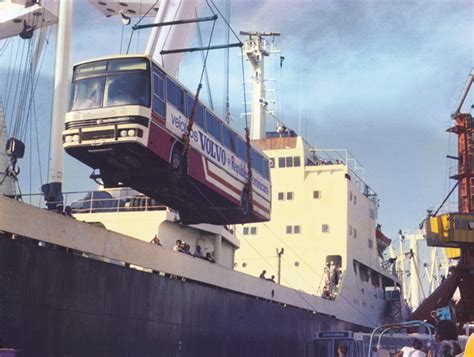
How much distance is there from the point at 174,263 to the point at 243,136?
4879 mm

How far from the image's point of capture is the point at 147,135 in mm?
15312

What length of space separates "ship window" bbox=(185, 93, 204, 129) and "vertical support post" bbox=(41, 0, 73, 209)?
5.48 metres

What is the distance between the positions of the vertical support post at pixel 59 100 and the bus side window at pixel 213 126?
5.28 meters

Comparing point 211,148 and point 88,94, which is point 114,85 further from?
point 211,148

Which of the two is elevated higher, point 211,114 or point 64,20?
point 64,20

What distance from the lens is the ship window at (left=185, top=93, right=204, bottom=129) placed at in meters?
17.4

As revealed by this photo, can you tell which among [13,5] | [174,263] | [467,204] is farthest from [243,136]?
[467,204]

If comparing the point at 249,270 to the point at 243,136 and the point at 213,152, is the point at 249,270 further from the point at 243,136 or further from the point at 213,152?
the point at 213,152

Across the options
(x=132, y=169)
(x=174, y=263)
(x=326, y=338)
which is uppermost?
(x=132, y=169)

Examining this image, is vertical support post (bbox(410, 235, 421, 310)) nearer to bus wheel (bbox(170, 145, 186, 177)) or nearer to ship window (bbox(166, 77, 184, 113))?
bus wheel (bbox(170, 145, 186, 177))

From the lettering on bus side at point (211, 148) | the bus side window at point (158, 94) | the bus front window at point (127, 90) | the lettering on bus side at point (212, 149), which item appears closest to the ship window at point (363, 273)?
the lettering on bus side at point (211, 148)

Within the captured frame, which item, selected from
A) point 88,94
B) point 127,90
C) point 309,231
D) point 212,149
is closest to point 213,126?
point 212,149

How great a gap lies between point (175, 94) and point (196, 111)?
52.6 inches

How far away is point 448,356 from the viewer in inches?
286
